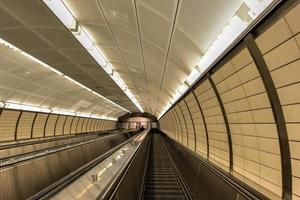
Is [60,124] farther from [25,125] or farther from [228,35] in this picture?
[228,35]

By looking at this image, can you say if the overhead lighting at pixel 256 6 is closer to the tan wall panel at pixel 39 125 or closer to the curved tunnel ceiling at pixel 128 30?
the curved tunnel ceiling at pixel 128 30

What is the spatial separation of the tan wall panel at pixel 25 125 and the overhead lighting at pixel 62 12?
10.7 metres

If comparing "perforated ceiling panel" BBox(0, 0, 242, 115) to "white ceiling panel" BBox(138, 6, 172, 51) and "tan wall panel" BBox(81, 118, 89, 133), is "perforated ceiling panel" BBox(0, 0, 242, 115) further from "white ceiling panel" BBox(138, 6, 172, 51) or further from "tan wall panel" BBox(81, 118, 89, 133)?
"tan wall panel" BBox(81, 118, 89, 133)

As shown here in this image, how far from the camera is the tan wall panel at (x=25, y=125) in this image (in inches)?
614

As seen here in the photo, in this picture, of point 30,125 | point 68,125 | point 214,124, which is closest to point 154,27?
point 214,124

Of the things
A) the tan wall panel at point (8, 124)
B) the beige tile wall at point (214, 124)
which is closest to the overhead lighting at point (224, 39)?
the beige tile wall at point (214, 124)

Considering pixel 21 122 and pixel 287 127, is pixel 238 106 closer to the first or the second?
pixel 287 127

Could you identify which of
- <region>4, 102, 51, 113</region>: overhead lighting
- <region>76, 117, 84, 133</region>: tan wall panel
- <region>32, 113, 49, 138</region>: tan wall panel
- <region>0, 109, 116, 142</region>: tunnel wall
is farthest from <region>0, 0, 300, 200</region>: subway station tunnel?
<region>76, 117, 84, 133</region>: tan wall panel

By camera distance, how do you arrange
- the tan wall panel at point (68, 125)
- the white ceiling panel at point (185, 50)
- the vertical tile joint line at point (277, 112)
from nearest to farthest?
the vertical tile joint line at point (277, 112) < the white ceiling panel at point (185, 50) < the tan wall panel at point (68, 125)

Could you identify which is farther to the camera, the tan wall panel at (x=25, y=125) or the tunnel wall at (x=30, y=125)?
the tan wall panel at (x=25, y=125)

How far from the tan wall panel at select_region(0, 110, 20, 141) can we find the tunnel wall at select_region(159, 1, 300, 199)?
10.4 metres

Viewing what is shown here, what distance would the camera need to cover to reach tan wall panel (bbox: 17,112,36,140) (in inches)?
614

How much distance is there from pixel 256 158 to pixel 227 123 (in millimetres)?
1418

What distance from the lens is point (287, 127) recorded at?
3.69m
